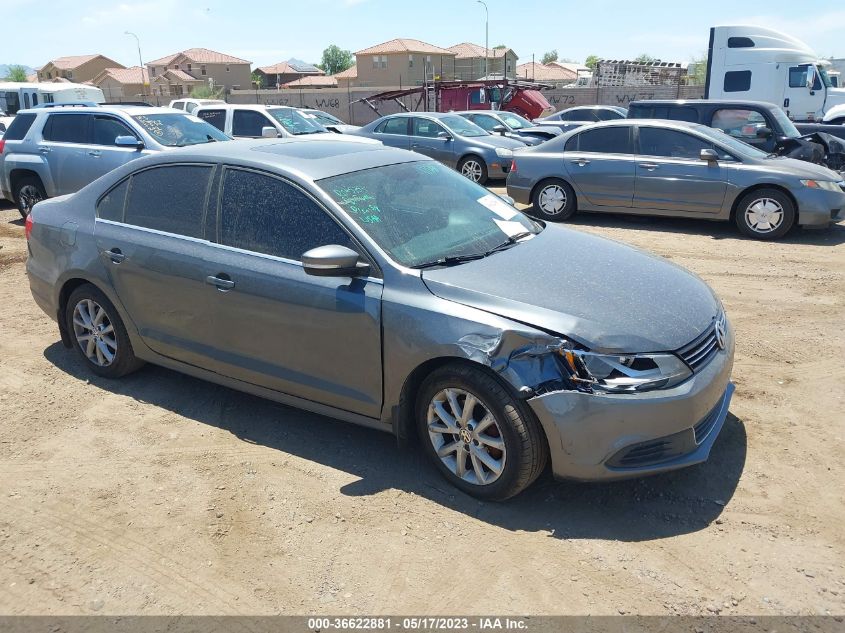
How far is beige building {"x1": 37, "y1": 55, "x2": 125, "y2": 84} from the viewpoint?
94062mm

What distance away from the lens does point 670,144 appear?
32.5ft

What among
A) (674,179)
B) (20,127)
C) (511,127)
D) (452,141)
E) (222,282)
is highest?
(20,127)

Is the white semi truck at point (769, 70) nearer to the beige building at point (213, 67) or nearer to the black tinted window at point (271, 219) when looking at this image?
the black tinted window at point (271, 219)

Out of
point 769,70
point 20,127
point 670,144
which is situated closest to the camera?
point 670,144

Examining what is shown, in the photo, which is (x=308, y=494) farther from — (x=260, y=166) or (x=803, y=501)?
(x=803, y=501)

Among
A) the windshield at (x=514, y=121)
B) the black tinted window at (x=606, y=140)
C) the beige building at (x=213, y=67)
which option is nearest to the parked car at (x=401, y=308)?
the black tinted window at (x=606, y=140)

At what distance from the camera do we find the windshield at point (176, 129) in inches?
400

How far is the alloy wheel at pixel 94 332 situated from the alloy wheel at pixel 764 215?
793 centimetres

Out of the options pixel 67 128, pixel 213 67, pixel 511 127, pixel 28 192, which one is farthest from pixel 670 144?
pixel 213 67

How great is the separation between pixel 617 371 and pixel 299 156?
7.50ft

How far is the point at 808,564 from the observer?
3031 mm

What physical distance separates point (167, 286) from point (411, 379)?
1.80 meters

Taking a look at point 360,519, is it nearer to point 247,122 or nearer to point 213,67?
point 247,122

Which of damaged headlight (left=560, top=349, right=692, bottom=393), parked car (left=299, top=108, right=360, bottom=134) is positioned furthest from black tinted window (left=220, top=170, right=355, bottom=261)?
parked car (left=299, top=108, right=360, bottom=134)
